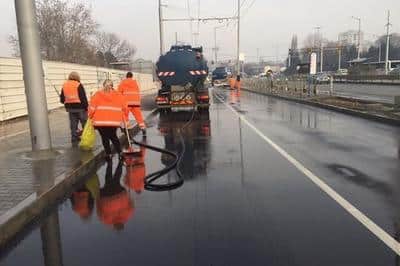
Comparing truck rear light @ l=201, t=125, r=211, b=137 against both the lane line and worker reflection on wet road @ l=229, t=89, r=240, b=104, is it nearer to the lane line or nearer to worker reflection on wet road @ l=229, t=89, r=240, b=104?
the lane line

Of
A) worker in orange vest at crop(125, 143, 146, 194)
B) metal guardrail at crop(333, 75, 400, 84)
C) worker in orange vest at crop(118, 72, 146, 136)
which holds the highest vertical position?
worker in orange vest at crop(118, 72, 146, 136)

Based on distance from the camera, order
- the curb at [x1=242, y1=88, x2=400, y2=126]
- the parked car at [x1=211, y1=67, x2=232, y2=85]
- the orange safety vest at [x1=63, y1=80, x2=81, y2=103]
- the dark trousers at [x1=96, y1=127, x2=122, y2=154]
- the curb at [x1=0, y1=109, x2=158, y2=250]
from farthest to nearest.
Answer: the parked car at [x1=211, y1=67, x2=232, y2=85], the curb at [x1=242, y1=88, x2=400, y2=126], the orange safety vest at [x1=63, y1=80, x2=81, y2=103], the dark trousers at [x1=96, y1=127, x2=122, y2=154], the curb at [x1=0, y1=109, x2=158, y2=250]

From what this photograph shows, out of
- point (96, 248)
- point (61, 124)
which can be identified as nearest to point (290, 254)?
point (96, 248)

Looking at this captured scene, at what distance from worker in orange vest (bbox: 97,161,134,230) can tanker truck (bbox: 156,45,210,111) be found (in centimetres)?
1487

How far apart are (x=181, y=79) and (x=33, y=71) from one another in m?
13.9

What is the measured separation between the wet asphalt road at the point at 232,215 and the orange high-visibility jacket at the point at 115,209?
14mm

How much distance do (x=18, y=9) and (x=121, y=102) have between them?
2656 millimetres

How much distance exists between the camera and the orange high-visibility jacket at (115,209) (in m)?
6.30

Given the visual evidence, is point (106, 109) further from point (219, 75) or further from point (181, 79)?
point (219, 75)

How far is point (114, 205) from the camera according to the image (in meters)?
7.01

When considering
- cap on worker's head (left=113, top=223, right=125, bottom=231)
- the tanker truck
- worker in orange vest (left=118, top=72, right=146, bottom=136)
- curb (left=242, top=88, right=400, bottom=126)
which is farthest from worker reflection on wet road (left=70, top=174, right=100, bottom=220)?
the tanker truck

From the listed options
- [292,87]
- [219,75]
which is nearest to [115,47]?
[219,75]

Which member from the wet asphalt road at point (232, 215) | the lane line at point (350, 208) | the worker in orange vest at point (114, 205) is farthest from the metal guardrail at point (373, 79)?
the worker in orange vest at point (114, 205)

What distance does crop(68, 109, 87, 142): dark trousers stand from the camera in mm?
12484
